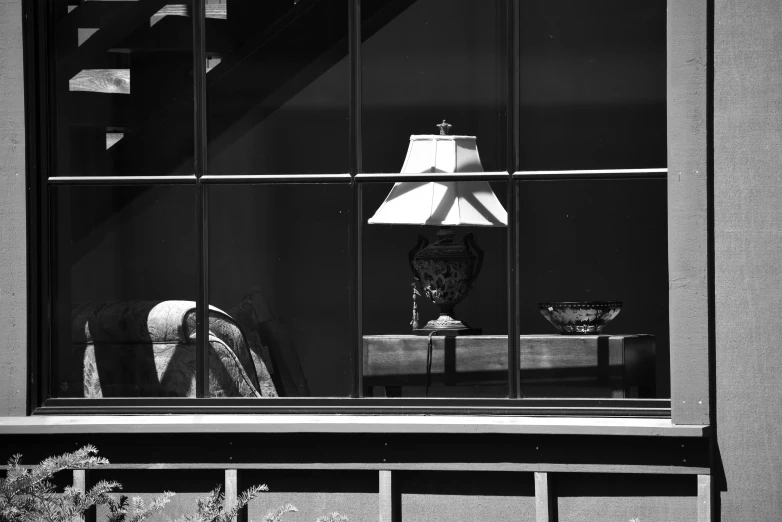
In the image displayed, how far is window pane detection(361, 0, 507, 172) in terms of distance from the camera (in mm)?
6859

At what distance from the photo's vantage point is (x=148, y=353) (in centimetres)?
408

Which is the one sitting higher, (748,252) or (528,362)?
(748,252)

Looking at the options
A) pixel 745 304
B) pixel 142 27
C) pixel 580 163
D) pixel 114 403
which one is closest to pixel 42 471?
pixel 114 403

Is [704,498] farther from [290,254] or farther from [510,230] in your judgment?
[290,254]

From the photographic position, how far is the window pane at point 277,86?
5.04 metres

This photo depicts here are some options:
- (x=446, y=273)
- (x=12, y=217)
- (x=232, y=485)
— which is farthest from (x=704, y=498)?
(x=12, y=217)

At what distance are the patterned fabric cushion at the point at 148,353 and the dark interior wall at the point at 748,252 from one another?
1883 mm

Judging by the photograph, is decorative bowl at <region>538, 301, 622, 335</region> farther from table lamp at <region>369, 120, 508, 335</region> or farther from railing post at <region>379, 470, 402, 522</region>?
railing post at <region>379, 470, 402, 522</region>

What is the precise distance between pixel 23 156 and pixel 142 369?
1.03 meters

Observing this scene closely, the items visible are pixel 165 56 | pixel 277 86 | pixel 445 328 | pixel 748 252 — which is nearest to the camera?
pixel 748 252

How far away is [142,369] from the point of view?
4094 mm

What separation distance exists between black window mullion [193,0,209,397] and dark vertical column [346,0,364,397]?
0.54 m

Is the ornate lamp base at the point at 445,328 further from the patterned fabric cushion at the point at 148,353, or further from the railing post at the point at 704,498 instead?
the railing post at the point at 704,498

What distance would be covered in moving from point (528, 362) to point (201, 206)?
53.5 inches
